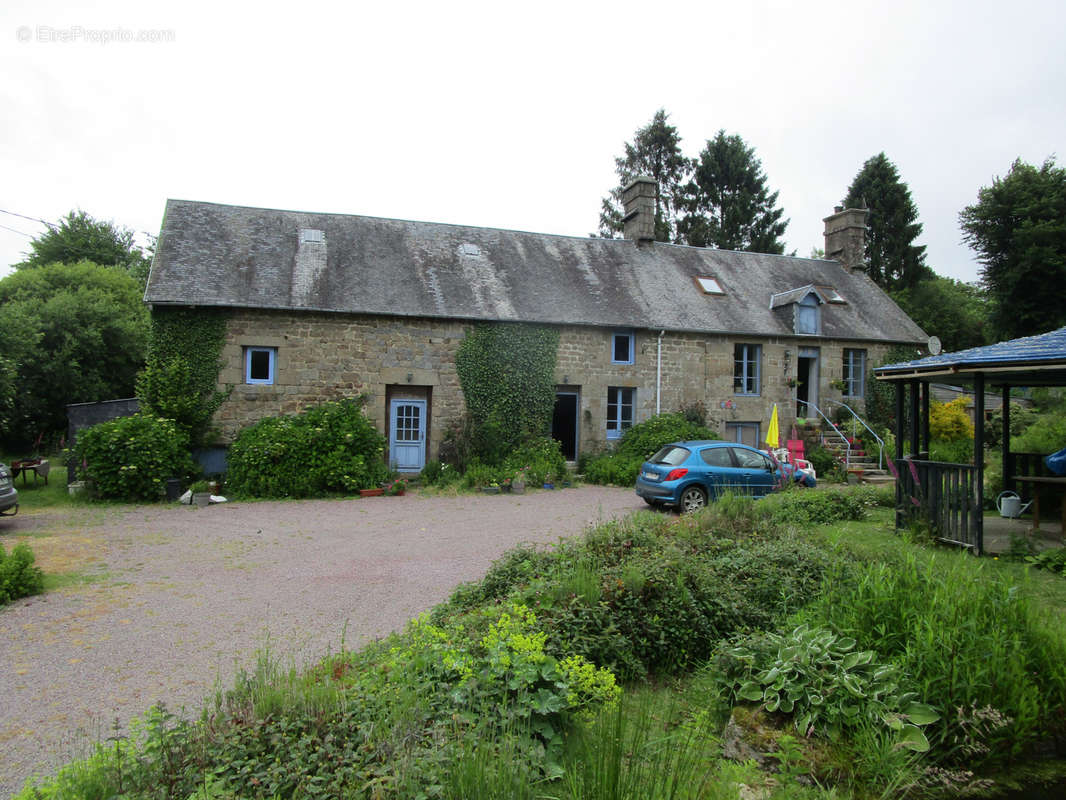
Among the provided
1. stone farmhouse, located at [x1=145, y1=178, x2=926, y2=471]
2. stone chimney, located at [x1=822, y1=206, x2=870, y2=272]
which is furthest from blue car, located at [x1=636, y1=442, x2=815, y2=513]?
stone chimney, located at [x1=822, y1=206, x2=870, y2=272]

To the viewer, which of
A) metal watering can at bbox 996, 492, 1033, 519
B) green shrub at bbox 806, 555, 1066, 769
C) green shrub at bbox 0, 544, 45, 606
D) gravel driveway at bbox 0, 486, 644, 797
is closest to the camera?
green shrub at bbox 806, 555, 1066, 769

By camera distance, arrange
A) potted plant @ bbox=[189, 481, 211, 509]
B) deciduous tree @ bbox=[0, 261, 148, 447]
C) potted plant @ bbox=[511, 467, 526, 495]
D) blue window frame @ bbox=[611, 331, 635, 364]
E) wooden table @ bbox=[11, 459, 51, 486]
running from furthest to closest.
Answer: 1. deciduous tree @ bbox=[0, 261, 148, 447]
2. blue window frame @ bbox=[611, 331, 635, 364]
3. potted plant @ bbox=[511, 467, 526, 495]
4. wooden table @ bbox=[11, 459, 51, 486]
5. potted plant @ bbox=[189, 481, 211, 509]

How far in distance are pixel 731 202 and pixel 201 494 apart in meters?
32.1

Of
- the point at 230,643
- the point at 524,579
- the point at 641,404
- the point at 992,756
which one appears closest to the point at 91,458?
the point at 230,643

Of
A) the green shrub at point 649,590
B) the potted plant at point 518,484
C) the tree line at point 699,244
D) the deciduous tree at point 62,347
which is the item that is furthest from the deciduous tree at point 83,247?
the green shrub at point 649,590

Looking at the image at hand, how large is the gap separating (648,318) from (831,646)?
50.6ft

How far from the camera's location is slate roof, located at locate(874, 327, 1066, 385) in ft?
24.8

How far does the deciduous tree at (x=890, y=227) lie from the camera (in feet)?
116

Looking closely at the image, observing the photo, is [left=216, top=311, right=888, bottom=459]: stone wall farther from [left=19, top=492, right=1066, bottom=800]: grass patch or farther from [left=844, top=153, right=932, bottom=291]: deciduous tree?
[left=844, top=153, right=932, bottom=291]: deciduous tree

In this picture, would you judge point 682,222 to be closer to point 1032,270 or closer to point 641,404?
point 1032,270

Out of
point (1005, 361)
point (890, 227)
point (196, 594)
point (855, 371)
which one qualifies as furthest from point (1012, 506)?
point (890, 227)

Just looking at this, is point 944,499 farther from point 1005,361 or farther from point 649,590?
point 649,590

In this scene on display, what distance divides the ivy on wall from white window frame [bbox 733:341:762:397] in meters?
14.5

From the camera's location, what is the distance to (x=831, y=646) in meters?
4.05
